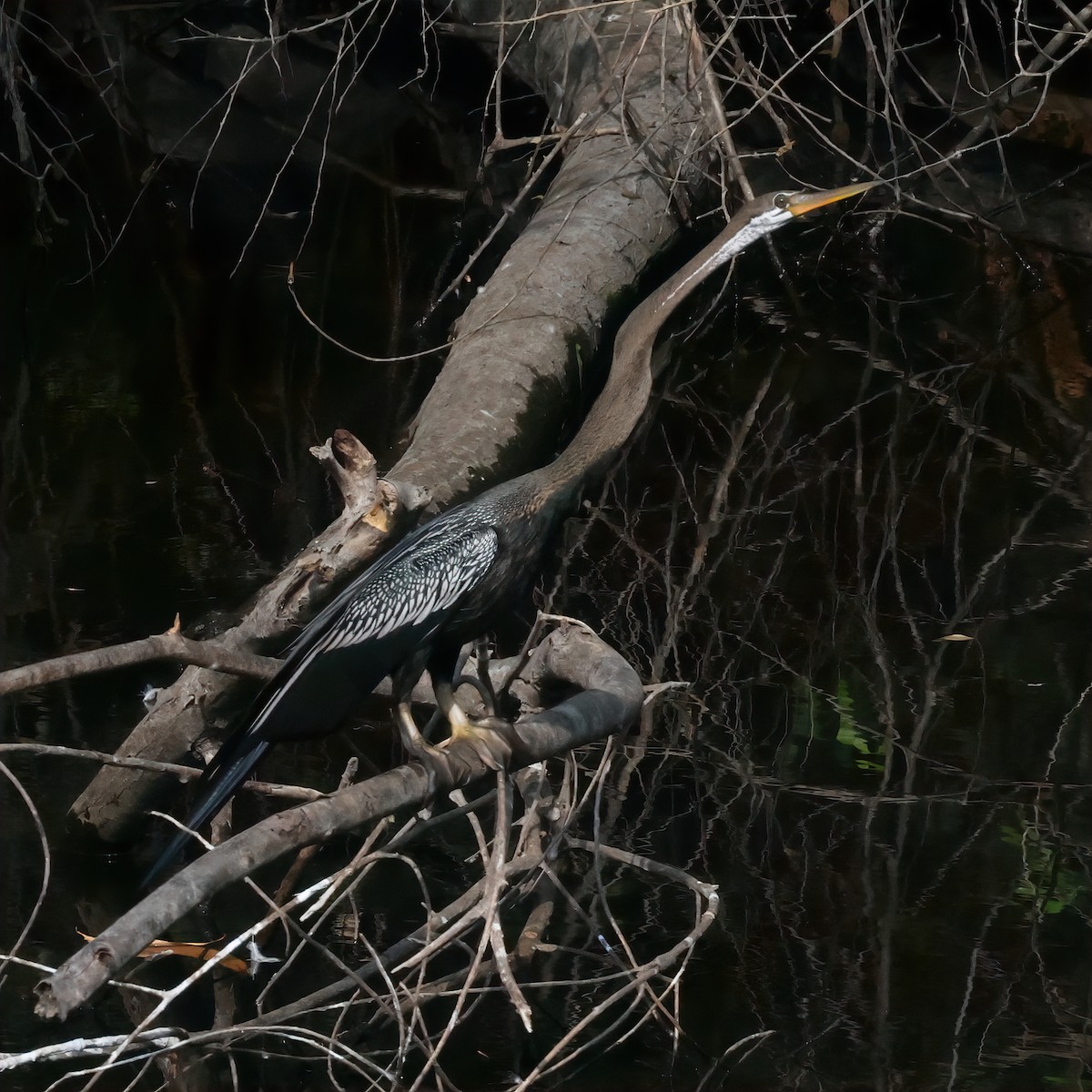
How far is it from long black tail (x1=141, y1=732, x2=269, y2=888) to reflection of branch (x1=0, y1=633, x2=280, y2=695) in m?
0.20

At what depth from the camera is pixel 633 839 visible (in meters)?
3.59

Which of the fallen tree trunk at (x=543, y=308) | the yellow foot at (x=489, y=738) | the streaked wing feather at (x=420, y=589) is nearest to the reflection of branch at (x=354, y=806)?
the yellow foot at (x=489, y=738)

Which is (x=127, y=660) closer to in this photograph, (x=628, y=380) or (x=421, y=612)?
(x=421, y=612)

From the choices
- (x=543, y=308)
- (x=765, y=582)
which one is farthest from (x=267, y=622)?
(x=543, y=308)

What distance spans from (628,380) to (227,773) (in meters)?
1.43

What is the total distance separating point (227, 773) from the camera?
9.21ft

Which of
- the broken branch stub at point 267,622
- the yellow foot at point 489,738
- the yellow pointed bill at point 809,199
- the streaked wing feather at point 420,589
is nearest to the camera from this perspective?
the yellow foot at point 489,738

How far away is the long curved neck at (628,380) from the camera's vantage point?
11.2 ft

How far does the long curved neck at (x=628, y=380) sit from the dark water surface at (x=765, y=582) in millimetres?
967

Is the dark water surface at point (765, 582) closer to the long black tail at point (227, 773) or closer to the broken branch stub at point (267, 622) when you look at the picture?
the broken branch stub at point (267, 622)

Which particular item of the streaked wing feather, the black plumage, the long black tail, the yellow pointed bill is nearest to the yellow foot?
the black plumage

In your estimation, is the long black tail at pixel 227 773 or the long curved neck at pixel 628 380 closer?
the long black tail at pixel 227 773

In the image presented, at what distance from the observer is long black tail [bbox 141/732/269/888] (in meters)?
2.77

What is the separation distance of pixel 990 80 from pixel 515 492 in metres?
7.72
